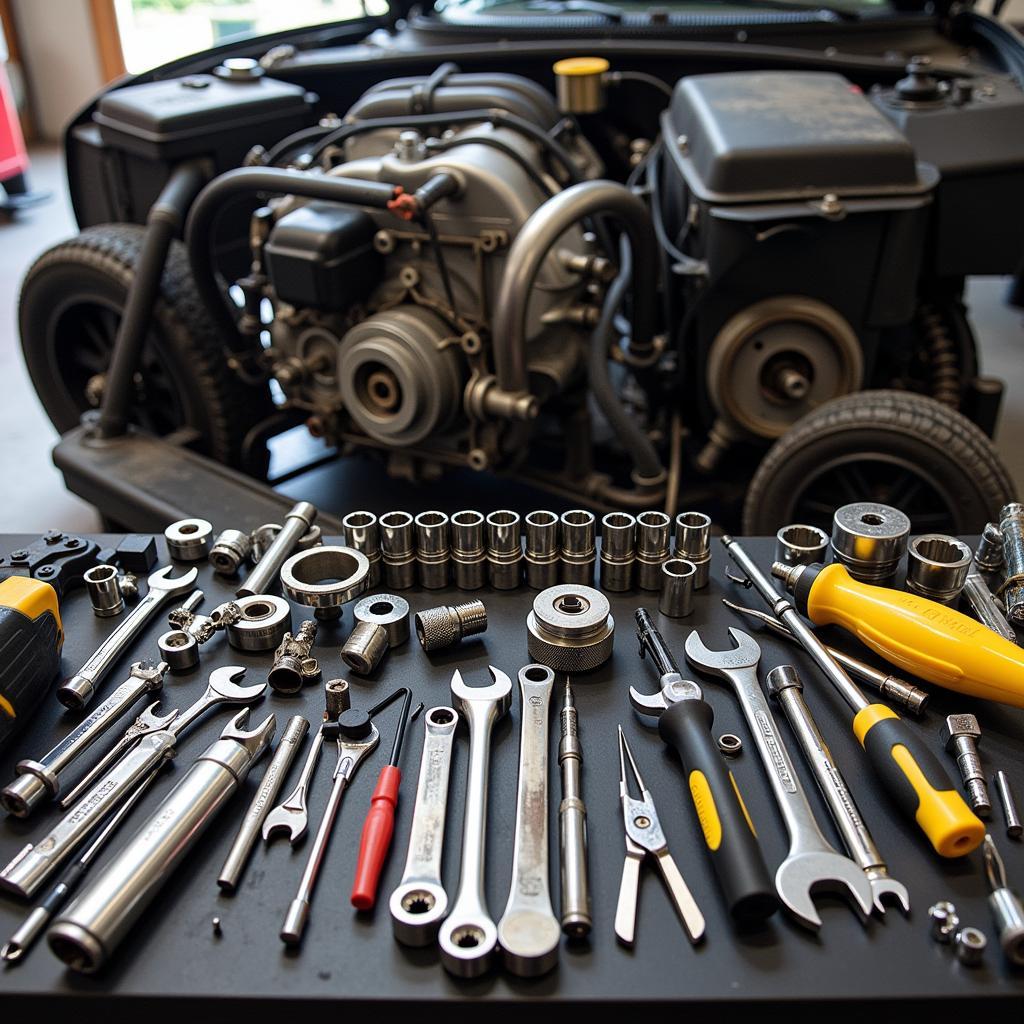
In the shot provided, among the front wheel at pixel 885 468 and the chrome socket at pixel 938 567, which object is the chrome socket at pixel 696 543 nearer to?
the chrome socket at pixel 938 567

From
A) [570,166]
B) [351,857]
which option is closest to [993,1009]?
[351,857]

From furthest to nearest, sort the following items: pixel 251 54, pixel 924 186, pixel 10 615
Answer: pixel 251 54 < pixel 924 186 < pixel 10 615

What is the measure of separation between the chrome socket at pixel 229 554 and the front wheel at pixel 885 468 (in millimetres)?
814

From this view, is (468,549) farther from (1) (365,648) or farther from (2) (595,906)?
(2) (595,906)

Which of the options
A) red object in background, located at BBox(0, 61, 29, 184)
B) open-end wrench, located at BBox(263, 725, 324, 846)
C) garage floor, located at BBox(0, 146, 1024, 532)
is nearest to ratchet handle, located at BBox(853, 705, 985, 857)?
open-end wrench, located at BBox(263, 725, 324, 846)

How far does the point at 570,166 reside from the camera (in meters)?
1.77

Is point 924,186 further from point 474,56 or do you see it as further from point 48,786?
point 48,786

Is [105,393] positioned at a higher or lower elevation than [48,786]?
lower

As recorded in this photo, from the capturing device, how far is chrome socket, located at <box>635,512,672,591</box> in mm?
964

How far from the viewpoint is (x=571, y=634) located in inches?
33.8

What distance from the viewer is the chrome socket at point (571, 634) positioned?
0.86 m

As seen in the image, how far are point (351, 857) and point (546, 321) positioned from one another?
1.13 m

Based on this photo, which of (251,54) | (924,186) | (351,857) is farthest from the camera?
(251,54)

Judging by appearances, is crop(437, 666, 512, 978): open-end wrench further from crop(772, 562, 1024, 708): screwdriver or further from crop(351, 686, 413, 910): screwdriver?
crop(772, 562, 1024, 708): screwdriver
